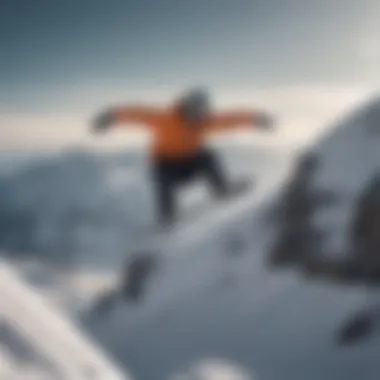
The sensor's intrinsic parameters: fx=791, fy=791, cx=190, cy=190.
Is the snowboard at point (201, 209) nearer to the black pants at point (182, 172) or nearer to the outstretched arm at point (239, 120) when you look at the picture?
the black pants at point (182, 172)

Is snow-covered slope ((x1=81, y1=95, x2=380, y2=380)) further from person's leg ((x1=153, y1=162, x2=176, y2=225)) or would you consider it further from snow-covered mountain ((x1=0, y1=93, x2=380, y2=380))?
person's leg ((x1=153, y1=162, x2=176, y2=225))

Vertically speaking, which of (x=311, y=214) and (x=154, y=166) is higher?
(x=311, y=214)

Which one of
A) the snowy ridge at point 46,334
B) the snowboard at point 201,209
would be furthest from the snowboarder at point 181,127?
the snowy ridge at point 46,334

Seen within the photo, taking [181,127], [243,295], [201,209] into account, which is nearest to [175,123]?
[181,127]

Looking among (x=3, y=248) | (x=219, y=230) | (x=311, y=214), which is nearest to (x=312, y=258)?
(x=311, y=214)

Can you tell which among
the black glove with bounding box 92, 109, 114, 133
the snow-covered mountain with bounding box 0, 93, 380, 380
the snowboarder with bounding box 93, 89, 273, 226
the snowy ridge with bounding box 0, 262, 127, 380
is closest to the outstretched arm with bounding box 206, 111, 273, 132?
the snowboarder with bounding box 93, 89, 273, 226

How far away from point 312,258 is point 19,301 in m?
1.14

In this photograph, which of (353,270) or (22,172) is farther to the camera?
(353,270)

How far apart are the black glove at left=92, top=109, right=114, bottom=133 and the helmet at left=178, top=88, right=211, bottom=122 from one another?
18cm

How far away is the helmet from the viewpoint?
2.03 m

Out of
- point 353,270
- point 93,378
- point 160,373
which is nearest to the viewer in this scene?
point 93,378

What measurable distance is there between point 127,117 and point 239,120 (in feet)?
0.95

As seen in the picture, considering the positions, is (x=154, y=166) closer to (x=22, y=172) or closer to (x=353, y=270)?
(x=22, y=172)

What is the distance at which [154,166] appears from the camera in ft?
6.95
